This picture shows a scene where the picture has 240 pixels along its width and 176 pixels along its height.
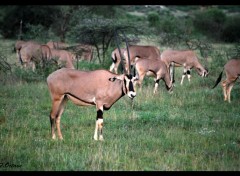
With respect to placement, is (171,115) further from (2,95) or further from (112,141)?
(2,95)

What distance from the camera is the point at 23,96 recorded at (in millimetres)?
14156

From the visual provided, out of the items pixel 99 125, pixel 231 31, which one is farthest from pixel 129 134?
pixel 231 31

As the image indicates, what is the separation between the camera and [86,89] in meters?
9.88

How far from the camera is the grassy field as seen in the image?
301 inches

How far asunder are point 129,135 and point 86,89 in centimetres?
147

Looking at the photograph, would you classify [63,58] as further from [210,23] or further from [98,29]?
[210,23]

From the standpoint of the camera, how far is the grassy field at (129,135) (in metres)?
7.64

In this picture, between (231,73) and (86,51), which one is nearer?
(231,73)

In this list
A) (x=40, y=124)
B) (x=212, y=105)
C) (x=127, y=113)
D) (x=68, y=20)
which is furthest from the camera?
(x=68, y=20)

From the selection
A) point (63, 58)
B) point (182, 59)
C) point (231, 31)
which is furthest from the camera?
point (231, 31)

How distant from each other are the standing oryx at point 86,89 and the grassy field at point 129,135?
0.72 metres

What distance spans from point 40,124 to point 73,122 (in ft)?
2.82

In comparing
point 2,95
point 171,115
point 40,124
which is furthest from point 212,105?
point 2,95

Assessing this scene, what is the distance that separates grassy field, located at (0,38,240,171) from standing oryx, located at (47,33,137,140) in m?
0.72
